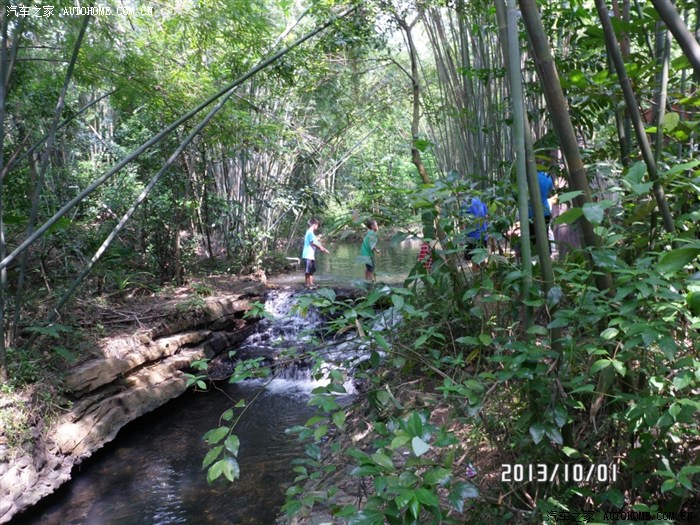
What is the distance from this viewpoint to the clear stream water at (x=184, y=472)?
308 cm

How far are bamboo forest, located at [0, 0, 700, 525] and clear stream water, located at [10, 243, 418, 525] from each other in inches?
1.0

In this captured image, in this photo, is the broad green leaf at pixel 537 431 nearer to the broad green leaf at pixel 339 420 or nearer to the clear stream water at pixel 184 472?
the broad green leaf at pixel 339 420

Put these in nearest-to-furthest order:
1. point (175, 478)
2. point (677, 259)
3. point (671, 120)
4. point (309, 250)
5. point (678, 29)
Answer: point (677, 259) < point (678, 29) < point (671, 120) < point (175, 478) < point (309, 250)

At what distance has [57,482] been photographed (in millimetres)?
3303

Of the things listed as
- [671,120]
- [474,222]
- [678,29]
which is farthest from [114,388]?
[678,29]

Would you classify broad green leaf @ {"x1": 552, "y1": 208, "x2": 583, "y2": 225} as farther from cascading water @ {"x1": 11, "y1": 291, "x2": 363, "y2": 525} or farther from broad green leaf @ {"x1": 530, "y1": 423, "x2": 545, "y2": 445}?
cascading water @ {"x1": 11, "y1": 291, "x2": 363, "y2": 525}

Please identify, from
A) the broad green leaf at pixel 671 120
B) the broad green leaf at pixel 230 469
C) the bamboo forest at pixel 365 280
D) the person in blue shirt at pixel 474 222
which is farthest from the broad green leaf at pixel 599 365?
the broad green leaf at pixel 230 469

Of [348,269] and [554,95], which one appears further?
[348,269]

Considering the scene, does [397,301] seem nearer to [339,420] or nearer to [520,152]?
[339,420]

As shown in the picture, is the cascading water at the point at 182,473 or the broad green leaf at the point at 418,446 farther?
the cascading water at the point at 182,473
